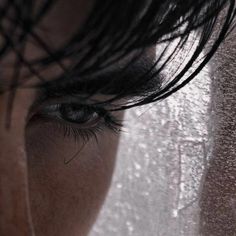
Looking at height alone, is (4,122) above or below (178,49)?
below

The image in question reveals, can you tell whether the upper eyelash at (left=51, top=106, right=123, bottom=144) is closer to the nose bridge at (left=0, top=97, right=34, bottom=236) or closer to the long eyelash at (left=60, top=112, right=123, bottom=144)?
the long eyelash at (left=60, top=112, right=123, bottom=144)

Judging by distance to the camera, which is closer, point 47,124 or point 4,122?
point 4,122

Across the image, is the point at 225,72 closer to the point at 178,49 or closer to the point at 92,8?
the point at 178,49

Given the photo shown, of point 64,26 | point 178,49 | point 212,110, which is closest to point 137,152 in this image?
point 212,110

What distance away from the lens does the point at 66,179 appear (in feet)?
1.99

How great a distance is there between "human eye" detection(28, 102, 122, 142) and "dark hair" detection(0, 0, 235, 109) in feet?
0.17

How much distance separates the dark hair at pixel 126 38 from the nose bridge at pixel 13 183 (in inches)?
1.7

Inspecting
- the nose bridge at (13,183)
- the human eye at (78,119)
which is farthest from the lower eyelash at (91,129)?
the nose bridge at (13,183)

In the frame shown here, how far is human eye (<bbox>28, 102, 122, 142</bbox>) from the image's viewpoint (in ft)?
1.84

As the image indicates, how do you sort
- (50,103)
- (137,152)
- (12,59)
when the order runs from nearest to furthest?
(12,59) → (50,103) → (137,152)

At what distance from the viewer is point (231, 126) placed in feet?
2.02

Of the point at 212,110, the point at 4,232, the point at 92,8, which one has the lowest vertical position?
the point at 4,232

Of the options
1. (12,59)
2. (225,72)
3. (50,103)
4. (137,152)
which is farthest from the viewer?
(137,152)

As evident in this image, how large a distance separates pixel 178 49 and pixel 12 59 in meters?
0.17
